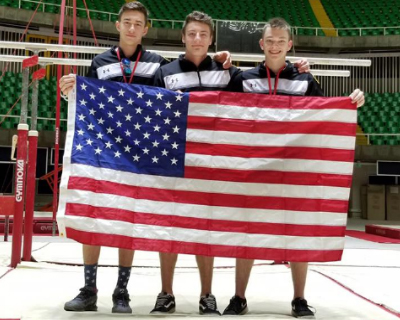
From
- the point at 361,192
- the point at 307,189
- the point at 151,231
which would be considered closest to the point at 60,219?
the point at 151,231

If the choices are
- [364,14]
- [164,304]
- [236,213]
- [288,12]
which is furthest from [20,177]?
[364,14]

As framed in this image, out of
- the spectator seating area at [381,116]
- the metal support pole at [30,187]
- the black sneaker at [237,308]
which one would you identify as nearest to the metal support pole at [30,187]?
the metal support pole at [30,187]

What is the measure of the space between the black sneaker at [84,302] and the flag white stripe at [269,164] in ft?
3.10

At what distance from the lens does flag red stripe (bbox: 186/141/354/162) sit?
2934mm

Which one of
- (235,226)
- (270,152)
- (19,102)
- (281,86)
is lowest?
(235,226)

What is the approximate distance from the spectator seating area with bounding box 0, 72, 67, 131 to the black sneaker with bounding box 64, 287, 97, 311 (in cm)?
1029

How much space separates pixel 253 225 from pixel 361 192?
13.7m

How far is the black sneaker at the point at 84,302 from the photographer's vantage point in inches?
110

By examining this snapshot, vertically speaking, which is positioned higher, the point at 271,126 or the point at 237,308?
the point at 271,126

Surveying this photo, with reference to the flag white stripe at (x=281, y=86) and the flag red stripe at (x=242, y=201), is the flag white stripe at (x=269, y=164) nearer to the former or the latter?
the flag red stripe at (x=242, y=201)

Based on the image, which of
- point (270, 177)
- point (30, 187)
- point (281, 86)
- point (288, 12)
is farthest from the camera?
point (288, 12)

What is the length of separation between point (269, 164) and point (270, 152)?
2.9 inches

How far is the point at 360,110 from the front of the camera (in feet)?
50.2

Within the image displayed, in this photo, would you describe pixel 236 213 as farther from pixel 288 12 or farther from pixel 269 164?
pixel 288 12
